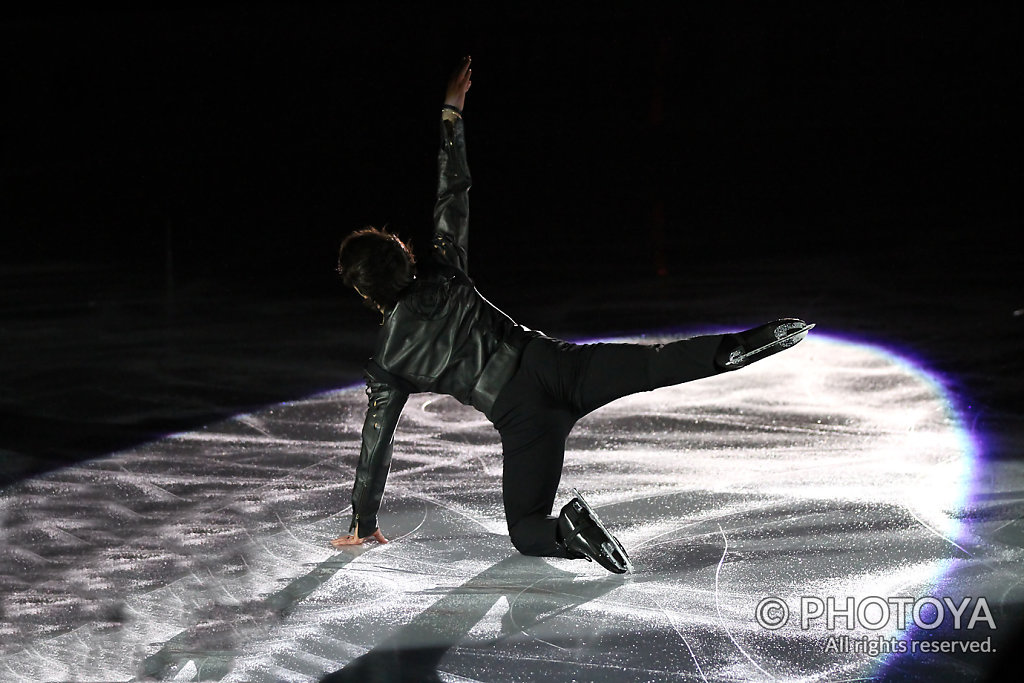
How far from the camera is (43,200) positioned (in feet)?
35.1

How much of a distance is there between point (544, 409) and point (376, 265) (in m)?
0.67

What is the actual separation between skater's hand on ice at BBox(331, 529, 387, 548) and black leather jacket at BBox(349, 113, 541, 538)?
0.91 ft

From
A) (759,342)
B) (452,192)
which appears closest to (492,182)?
(452,192)

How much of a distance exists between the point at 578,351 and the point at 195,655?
141 cm

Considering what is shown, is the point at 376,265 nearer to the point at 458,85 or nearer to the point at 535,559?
the point at 458,85

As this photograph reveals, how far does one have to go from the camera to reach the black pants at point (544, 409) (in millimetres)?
3678

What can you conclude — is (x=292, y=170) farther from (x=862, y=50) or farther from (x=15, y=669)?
(x=15, y=669)

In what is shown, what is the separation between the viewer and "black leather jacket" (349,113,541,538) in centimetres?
372

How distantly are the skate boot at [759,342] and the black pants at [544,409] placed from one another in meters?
0.27

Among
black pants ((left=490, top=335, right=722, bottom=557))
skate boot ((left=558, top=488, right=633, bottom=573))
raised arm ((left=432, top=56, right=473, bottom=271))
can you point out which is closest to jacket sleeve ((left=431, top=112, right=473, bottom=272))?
raised arm ((left=432, top=56, right=473, bottom=271))

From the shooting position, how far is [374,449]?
3932 mm

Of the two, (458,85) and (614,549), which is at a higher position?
(458,85)

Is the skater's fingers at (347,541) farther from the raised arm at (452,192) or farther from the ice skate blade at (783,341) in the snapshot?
the ice skate blade at (783,341)

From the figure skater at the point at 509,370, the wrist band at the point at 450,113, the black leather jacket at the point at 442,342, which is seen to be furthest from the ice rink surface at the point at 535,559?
the wrist band at the point at 450,113
